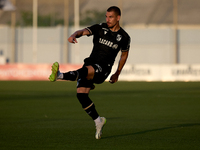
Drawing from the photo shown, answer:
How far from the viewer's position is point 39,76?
3247cm

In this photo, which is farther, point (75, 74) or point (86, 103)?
point (86, 103)

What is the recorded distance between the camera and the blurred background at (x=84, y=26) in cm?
4428

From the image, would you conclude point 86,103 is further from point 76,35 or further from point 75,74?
point 76,35

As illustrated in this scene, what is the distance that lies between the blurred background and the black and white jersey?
3471 centimetres

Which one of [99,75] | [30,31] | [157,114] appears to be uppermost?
[30,31]

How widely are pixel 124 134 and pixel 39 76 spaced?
25.2 m

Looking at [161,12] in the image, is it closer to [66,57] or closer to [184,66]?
[66,57]

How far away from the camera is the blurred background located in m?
44.3

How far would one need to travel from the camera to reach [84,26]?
46.8 meters

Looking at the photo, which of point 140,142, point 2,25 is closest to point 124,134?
point 140,142

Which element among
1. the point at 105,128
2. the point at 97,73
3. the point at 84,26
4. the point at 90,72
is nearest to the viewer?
the point at 90,72

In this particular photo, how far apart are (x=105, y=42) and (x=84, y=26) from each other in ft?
130

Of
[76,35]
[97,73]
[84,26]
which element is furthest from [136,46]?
[76,35]

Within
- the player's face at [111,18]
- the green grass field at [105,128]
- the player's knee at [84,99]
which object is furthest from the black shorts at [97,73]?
the green grass field at [105,128]
